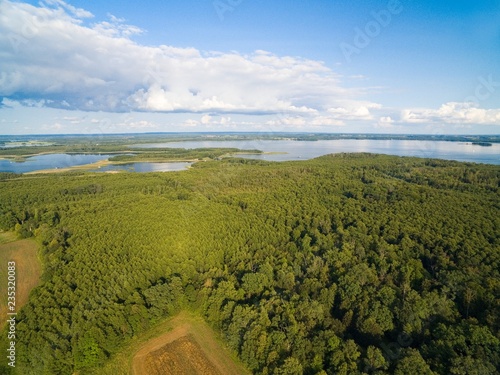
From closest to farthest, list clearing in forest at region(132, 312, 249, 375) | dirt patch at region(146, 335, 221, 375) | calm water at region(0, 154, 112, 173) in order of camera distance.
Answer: dirt patch at region(146, 335, 221, 375) → clearing in forest at region(132, 312, 249, 375) → calm water at region(0, 154, 112, 173)

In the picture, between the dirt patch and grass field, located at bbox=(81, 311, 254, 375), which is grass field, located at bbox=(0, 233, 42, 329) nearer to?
grass field, located at bbox=(81, 311, 254, 375)

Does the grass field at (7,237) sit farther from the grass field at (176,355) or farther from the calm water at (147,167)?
the calm water at (147,167)

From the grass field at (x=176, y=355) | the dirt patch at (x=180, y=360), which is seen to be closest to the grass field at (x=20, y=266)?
the grass field at (x=176, y=355)

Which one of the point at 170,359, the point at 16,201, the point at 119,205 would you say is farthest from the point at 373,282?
the point at 16,201

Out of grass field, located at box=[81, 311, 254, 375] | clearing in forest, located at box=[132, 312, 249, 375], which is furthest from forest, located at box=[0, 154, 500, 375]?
clearing in forest, located at box=[132, 312, 249, 375]

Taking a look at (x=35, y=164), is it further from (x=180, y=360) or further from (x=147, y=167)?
(x=180, y=360)

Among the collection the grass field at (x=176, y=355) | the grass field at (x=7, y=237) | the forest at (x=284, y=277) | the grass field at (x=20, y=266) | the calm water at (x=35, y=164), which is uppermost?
the calm water at (x=35, y=164)
